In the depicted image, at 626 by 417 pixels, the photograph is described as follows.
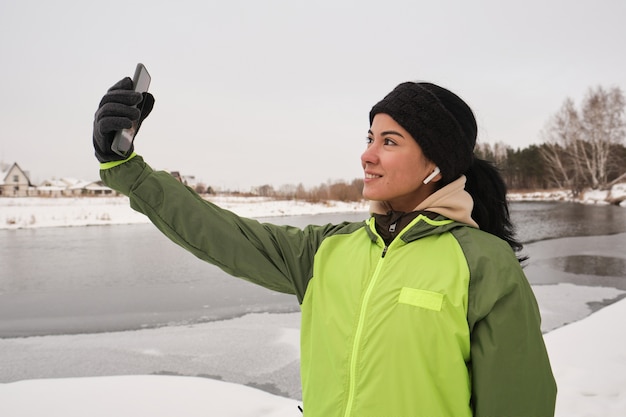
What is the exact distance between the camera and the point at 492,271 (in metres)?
0.96

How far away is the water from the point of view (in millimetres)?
4926

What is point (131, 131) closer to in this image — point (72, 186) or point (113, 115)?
point (113, 115)

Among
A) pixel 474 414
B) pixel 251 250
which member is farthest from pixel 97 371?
pixel 474 414

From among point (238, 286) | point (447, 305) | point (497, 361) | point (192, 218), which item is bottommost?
point (238, 286)

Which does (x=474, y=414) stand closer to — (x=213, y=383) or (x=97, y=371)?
(x=213, y=383)

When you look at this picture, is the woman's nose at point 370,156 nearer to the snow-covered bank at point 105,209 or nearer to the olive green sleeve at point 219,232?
the olive green sleeve at point 219,232

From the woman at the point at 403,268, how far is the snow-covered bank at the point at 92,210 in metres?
15.2

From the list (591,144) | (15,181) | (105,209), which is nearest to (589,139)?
(591,144)

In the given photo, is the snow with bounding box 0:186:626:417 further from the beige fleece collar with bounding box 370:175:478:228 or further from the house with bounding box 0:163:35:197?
the house with bounding box 0:163:35:197

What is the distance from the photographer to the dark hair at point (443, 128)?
114 cm

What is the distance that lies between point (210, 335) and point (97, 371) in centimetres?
111

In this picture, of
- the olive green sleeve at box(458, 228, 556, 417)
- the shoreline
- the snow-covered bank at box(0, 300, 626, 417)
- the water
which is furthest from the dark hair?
the shoreline

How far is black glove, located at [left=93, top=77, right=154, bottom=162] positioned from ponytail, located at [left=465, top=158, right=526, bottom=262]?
0.97 m

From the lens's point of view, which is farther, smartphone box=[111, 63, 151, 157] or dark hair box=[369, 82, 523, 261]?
dark hair box=[369, 82, 523, 261]
